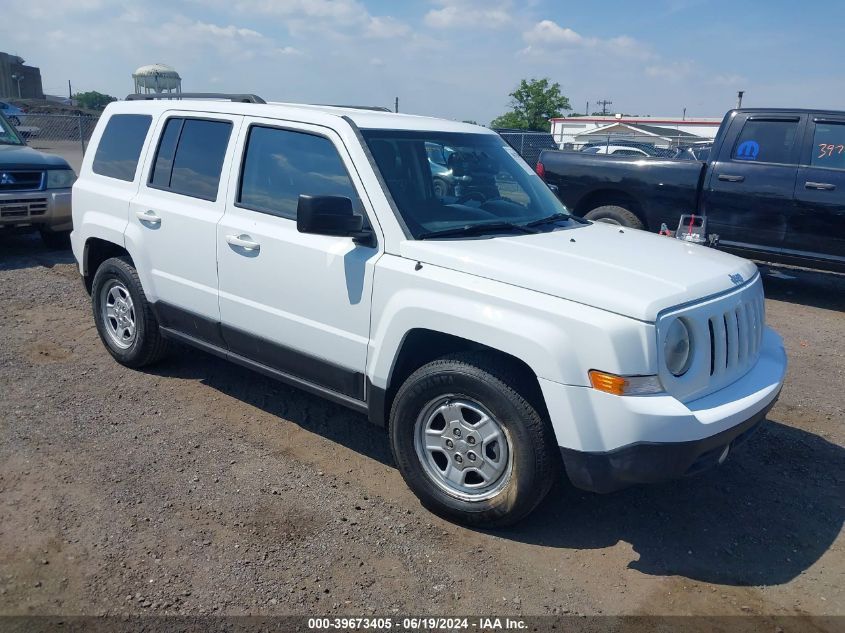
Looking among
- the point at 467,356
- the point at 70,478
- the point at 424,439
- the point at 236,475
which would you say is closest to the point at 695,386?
the point at 467,356

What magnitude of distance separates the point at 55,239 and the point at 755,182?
29.0 ft

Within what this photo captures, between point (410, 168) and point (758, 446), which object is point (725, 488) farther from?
point (410, 168)

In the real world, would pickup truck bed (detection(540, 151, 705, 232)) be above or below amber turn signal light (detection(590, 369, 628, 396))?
above

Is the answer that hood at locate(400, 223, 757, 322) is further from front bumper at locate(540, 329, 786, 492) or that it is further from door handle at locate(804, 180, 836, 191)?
door handle at locate(804, 180, 836, 191)

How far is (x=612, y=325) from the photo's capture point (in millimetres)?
3090

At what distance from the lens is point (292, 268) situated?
163 inches

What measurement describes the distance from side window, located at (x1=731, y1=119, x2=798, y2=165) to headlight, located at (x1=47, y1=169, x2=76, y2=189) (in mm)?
8303

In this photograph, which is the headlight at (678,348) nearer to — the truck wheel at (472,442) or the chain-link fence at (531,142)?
the truck wheel at (472,442)

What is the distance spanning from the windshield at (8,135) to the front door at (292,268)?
7.05 metres

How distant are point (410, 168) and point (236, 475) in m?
1.99

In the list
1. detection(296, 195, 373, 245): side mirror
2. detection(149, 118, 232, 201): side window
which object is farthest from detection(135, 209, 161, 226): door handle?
detection(296, 195, 373, 245): side mirror

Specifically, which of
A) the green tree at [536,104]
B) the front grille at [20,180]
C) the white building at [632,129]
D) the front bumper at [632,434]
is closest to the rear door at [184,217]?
the front bumper at [632,434]

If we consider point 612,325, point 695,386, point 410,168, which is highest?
point 410,168

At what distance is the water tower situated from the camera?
27105mm
